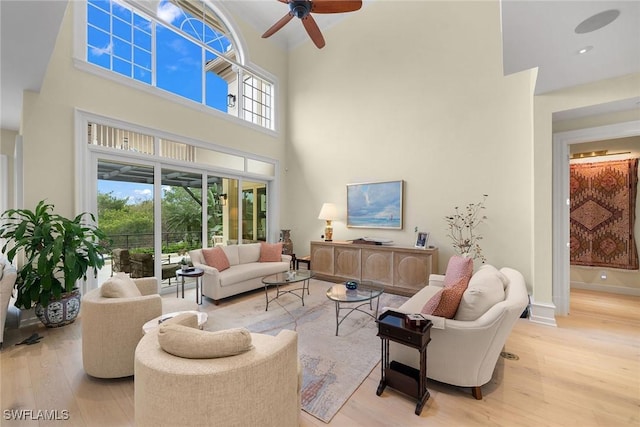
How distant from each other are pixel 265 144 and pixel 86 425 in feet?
18.2

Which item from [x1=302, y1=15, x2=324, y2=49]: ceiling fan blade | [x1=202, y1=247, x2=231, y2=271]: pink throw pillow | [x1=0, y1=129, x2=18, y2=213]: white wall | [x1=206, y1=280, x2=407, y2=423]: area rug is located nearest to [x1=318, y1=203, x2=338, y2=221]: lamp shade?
[x1=206, y1=280, x2=407, y2=423]: area rug

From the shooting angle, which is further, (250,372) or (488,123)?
(488,123)

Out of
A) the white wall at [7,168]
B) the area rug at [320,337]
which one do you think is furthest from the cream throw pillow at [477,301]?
the white wall at [7,168]

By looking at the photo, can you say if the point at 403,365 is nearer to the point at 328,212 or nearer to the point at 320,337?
the point at 320,337

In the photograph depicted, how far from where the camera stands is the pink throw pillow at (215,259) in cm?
431

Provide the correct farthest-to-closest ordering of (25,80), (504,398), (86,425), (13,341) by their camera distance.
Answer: (25,80) → (13,341) → (504,398) → (86,425)

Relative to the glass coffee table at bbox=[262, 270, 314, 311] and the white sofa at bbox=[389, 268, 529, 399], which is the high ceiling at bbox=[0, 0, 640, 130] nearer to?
the white sofa at bbox=[389, 268, 529, 399]

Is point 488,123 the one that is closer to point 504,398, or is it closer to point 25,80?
point 504,398

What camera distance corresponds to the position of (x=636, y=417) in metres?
1.82

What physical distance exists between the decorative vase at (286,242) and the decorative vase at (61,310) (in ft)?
12.0

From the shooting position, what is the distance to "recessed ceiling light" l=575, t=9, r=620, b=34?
1952 millimetres

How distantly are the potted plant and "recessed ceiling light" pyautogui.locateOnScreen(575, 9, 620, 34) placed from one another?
5290 millimetres

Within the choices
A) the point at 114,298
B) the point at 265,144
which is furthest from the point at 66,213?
the point at 265,144

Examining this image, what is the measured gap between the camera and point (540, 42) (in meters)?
2.33
